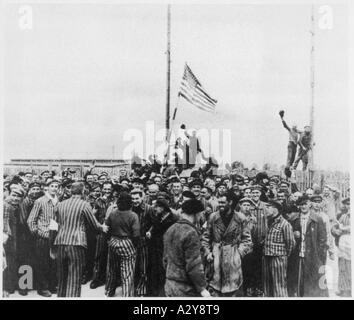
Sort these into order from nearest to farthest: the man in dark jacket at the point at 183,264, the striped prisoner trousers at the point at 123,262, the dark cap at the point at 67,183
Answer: the man in dark jacket at the point at 183,264 → the striped prisoner trousers at the point at 123,262 → the dark cap at the point at 67,183

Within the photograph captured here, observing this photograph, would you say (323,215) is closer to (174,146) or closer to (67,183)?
(174,146)

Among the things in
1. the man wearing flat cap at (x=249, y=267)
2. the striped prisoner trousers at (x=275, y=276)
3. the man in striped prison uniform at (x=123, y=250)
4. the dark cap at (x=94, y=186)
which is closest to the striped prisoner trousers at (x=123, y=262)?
the man in striped prison uniform at (x=123, y=250)

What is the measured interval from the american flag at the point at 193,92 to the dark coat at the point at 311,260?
1.46 meters

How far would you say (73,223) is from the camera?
14.6 feet

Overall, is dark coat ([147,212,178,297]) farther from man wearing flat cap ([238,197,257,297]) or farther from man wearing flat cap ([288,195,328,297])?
man wearing flat cap ([288,195,328,297])

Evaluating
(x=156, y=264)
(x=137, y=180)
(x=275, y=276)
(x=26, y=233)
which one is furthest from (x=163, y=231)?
(x=26, y=233)

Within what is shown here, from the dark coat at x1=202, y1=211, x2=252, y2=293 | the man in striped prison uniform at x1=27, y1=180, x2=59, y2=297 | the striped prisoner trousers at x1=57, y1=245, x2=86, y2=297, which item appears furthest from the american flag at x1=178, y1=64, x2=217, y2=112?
the striped prisoner trousers at x1=57, y1=245, x2=86, y2=297

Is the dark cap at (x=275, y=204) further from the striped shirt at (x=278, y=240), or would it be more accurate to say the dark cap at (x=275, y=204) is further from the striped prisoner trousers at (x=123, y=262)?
the striped prisoner trousers at (x=123, y=262)

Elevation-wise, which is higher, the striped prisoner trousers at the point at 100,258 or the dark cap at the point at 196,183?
the dark cap at the point at 196,183

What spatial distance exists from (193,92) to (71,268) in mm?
2182

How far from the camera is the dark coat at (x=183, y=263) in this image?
432 centimetres

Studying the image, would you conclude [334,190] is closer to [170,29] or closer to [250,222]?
[250,222]

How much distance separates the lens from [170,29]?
4.59m
